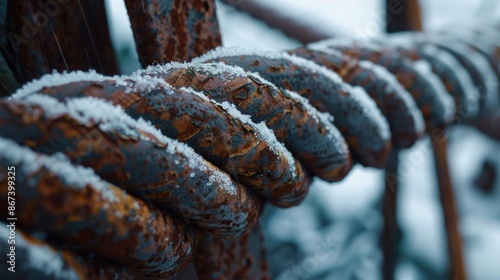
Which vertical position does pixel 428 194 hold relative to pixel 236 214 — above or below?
below

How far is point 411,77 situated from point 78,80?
439 mm

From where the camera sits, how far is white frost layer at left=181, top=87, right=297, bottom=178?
38 centimetres

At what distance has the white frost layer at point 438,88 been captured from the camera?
2.27 ft

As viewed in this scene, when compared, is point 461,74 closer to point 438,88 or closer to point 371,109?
point 438,88

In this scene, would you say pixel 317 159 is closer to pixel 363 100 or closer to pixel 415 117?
pixel 363 100

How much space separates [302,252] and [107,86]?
136 cm

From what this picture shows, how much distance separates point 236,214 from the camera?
40 centimetres

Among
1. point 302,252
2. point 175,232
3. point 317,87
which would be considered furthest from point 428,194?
point 175,232

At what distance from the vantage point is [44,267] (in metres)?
0.28

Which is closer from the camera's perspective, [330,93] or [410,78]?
[330,93]

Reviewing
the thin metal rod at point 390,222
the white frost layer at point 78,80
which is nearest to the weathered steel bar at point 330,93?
the white frost layer at point 78,80

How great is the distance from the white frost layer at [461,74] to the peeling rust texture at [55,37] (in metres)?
0.43

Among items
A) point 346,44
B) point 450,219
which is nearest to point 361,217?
point 450,219

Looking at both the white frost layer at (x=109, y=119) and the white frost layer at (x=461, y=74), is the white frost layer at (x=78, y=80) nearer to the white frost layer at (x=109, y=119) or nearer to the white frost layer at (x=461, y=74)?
the white frost layer at (x=109, y=119)
